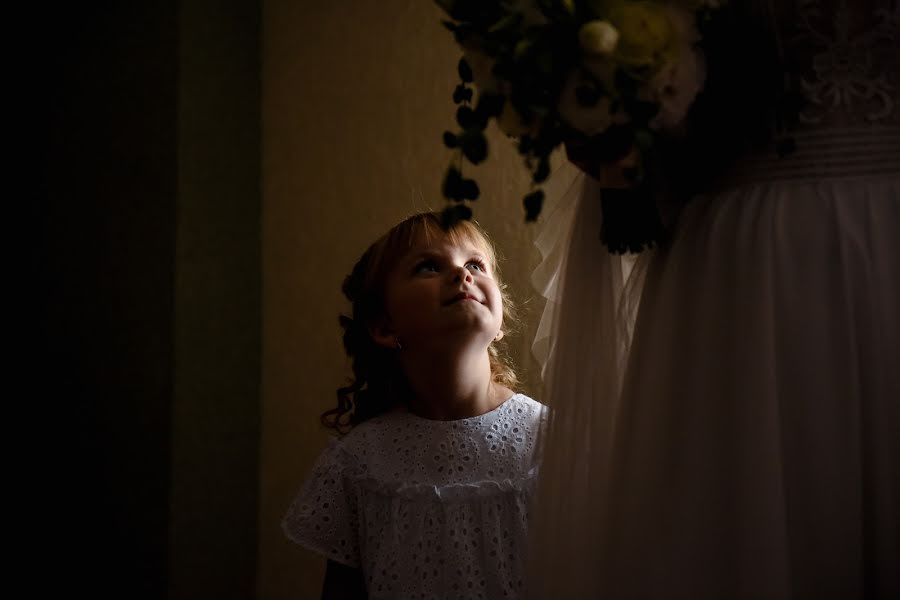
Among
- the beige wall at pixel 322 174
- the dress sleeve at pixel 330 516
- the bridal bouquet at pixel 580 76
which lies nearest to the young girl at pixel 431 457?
the dress sleeve at pixel 330 516

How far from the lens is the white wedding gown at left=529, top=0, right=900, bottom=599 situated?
78 centimetres

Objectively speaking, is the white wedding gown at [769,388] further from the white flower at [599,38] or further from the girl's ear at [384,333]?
the girl's ear at [384,333]

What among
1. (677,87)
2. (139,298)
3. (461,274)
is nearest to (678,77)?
(677,87)

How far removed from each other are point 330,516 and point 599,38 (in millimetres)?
A: 984

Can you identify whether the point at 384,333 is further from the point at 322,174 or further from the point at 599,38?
the point at 599,38

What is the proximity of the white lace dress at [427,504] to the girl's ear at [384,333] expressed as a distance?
137mm

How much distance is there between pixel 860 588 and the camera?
0.76 meters

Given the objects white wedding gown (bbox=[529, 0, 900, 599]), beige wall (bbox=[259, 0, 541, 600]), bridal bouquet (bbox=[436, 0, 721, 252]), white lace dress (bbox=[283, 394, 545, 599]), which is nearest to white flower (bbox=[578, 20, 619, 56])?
bridal bouquet (bbox=[436, 0, 721, 252])

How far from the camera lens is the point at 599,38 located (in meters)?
0.77

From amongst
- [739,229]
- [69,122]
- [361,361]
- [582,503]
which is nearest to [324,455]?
[361,361]

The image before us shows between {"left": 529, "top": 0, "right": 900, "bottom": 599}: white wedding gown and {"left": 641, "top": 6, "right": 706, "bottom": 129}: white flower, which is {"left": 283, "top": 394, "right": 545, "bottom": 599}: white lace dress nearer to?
{"left": 529, "top": 0, "right": 900, "bottom": 599}: white wedding gown

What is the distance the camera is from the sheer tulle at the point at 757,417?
780 millimetres

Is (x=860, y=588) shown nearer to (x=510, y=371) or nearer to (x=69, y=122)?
(x=510, y=371)

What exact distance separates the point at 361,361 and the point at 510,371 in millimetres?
306
